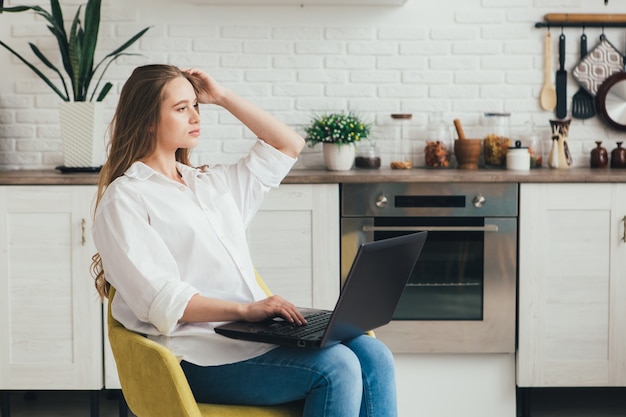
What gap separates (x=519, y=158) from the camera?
3729mm

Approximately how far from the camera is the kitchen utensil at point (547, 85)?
390 cm

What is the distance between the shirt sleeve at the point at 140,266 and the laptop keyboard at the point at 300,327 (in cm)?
21

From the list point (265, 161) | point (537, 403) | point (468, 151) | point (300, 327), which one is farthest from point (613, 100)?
point (300, 327)

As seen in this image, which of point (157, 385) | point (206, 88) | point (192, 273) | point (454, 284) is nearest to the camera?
point (157, 385)

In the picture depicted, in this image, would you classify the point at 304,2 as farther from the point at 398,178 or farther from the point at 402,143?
the point at 398,178

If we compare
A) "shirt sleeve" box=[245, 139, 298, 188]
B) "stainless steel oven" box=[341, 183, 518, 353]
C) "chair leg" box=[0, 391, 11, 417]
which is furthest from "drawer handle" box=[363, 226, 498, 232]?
"chair leg" box=[0, 391, 11, 417]

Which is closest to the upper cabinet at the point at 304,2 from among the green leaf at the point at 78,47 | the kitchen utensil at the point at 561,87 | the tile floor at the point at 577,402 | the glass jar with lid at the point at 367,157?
the green leaf at the point at 78,47

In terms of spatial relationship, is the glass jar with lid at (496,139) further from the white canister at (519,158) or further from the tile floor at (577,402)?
the tile floor at (577,402)

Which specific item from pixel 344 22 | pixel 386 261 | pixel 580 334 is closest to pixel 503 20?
pixel 344 22

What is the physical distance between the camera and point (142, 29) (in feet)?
12.8

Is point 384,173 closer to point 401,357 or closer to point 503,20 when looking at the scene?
point 401,357

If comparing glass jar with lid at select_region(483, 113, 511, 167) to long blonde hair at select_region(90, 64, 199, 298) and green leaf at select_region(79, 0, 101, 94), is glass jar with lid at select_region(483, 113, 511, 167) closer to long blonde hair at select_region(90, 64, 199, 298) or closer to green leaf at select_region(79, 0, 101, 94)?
green leaf at select_region(79, 0, 101, 94)

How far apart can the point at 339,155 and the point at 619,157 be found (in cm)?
127

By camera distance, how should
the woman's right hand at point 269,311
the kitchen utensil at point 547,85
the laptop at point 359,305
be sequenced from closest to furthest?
the laptop at point 359,305
the woman's right hand at point 269,311
the kitchen utensil at point 547,85
